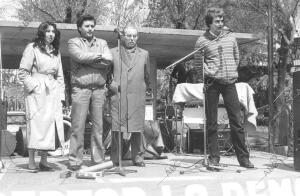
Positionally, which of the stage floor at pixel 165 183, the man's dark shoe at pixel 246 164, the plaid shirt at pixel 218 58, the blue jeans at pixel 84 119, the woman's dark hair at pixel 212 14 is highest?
the woman's dark hair at pixel 212 14

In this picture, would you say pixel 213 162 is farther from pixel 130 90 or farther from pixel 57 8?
pixel 57 8

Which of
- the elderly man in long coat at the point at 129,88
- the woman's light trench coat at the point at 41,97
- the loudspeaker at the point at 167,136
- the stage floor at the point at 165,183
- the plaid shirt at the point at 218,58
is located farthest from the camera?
the loudspeaker at the point at 167,136

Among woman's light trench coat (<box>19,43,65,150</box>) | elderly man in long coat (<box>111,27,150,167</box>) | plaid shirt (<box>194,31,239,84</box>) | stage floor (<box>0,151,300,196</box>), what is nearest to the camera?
stage floor (<box>0,151,300,196</box>)

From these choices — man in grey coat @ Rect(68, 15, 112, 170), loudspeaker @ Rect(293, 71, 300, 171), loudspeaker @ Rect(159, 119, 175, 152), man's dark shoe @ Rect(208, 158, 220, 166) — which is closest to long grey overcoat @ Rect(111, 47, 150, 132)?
man in grey coat @ Rect(68, 15, 112, 170)

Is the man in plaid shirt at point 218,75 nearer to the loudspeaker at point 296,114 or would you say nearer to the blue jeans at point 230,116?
the blue jeans at point 230,116

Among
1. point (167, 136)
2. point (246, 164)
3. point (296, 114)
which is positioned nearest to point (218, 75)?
point (296, 114)

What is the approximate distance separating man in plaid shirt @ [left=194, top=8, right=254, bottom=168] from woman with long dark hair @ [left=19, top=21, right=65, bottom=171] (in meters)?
1.76

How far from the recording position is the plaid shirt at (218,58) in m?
5.64

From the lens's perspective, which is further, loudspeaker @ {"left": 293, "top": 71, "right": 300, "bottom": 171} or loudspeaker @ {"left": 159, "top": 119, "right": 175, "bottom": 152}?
loudspeaker @ {"left": 159, "top": 119, "right": 175, "bottom": 152}

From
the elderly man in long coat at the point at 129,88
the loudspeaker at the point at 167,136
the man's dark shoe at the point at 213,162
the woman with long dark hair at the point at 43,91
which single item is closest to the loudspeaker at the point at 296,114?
the man's dark shoe at the point at 213,162

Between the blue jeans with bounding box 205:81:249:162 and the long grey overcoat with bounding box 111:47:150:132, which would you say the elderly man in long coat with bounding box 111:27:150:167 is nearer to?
the long grey overcoat with bounding box 111:47:150:132

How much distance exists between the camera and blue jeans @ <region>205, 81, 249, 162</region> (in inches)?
224

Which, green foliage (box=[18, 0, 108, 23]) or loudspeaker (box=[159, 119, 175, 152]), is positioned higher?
green foliage (box=[18, 0, 108, 23])

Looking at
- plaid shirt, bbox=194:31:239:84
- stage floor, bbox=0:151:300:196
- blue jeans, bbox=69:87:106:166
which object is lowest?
stage floor, bbox=0:151:300:196
